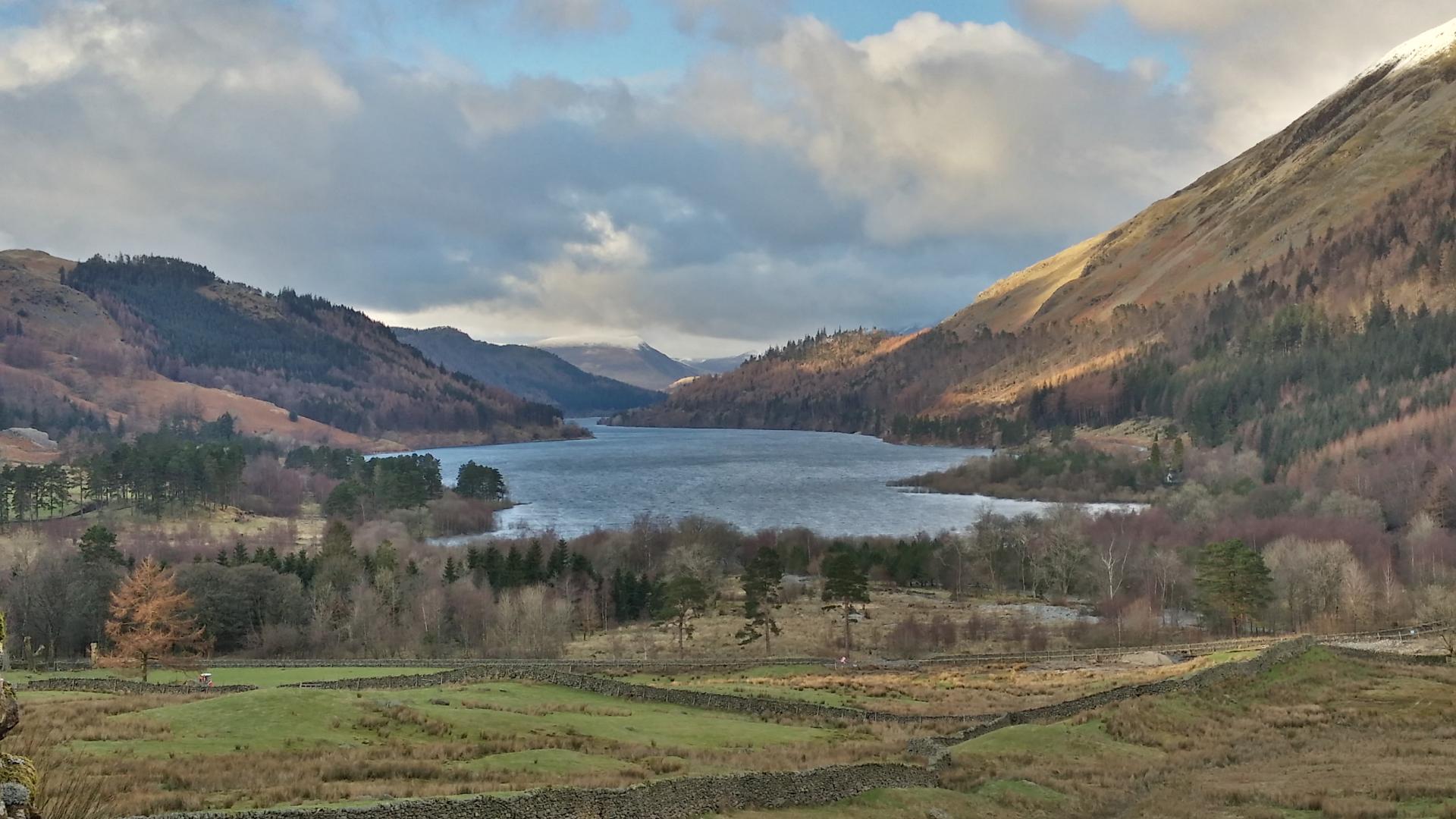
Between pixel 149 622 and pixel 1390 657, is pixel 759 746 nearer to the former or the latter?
pixel 149 622

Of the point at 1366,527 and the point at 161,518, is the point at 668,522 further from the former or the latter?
the point at 1366,527

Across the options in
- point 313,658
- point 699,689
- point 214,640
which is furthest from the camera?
point 214,640

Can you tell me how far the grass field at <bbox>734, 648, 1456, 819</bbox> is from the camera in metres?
31.9

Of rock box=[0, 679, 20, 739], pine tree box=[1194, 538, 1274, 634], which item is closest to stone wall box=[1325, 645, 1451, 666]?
pine tree box=[1194, 538, 1274, 634]

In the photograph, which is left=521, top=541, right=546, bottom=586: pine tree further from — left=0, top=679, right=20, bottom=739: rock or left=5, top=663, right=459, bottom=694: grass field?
left=0, top=679, right=20, bottom=739: rock

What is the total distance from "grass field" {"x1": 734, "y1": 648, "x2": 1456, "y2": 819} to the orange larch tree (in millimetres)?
48668

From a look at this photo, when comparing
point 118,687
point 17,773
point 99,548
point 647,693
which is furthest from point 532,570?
point 17,773

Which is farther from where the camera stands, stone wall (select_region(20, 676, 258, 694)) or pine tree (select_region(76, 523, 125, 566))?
pine tree (select_region(76, 523, 125, 566))

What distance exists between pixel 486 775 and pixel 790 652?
62581mm

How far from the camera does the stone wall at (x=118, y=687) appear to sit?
5050 cm

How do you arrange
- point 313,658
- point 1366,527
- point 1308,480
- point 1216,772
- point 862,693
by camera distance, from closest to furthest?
1. point 1216,772
2. point 862,693
3. point 313,658
4. point 1366,527
5. point 1308,480

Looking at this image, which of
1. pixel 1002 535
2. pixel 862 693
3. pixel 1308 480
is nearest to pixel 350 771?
pixel 862 693

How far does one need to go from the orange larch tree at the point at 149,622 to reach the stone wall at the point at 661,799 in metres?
44.9

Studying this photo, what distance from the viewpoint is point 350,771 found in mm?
29688
